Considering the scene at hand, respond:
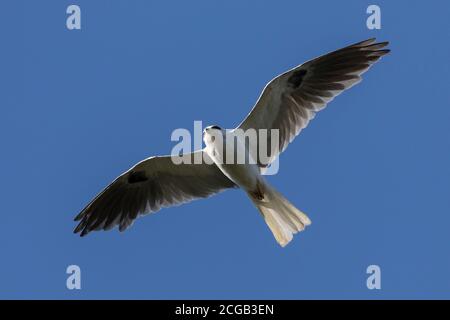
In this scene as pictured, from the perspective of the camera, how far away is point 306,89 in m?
10.6

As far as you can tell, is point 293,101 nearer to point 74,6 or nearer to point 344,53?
point 344,53

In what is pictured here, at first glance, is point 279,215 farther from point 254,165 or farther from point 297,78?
point 297,78

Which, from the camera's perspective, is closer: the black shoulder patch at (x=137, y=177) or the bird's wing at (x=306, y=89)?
the bird's wing at (x=306, y=89)

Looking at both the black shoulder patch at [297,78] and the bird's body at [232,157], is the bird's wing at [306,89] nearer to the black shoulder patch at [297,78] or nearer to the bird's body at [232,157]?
the black shoulder patch at [297,78]

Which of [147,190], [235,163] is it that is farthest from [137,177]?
[235,163]

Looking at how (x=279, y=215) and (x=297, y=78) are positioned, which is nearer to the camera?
(x=279, y=215)

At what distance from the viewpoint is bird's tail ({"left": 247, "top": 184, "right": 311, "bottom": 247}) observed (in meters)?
9.92

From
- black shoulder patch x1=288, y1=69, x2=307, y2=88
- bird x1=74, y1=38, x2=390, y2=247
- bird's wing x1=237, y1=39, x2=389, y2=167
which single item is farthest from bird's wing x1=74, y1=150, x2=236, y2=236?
black shoulder patch x1=288, y1=69, x2=307, y2=88

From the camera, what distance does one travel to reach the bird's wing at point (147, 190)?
10.9 meters

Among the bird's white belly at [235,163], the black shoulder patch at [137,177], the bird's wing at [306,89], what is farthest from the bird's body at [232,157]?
the black shoulder patch at [137,177]

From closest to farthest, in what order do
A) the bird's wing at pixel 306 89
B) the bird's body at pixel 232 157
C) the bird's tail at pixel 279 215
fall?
the bird's body at pixel 232 157
the bird's tail at pixel 279 215
the bird's wing at pixel 306 89

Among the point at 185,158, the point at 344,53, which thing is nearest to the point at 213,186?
→ the point at 185,158

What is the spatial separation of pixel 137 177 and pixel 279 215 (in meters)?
2.11

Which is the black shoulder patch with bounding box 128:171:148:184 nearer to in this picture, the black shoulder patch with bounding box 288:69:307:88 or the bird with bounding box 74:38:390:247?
the bird with bounding box 74:38:390:247
